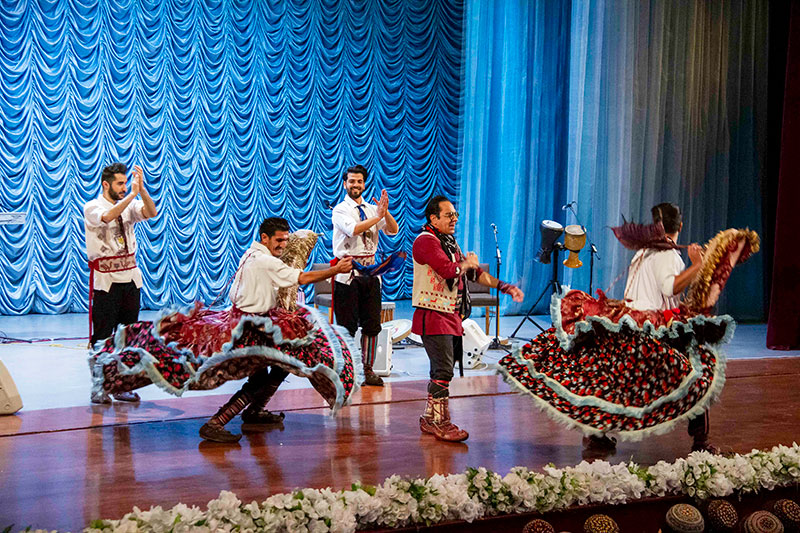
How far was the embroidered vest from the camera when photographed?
13.4ft

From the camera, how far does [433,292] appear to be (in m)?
4.09

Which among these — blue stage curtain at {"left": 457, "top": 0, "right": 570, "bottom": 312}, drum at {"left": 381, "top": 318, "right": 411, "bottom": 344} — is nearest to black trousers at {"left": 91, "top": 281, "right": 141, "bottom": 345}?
drum at {"left": 381, "top": 318, "right": 411, "bottom": 344}

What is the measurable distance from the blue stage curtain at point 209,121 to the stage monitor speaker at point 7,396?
4007mm

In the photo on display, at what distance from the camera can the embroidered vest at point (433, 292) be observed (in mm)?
4082

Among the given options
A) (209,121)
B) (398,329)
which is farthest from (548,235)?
(209,121)

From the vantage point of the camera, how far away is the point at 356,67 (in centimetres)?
1038

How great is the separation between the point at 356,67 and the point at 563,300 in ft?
23.4

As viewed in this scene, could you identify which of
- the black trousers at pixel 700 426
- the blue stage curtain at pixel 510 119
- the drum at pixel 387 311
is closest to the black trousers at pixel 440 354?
the black trousers at pixel 700 426

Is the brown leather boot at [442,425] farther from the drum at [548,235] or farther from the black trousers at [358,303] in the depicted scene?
the drum at [548,235]

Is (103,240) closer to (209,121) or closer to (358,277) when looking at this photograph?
(358,277)

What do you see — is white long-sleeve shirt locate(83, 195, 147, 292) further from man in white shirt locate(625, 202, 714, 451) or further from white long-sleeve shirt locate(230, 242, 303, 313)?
man in white shirt locate(625, 202, 714, 451)

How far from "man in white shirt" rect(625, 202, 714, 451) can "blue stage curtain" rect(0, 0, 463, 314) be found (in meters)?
5.81

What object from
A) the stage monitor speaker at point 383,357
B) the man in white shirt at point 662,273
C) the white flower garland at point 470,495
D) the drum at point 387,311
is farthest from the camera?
the drum at point 387,311

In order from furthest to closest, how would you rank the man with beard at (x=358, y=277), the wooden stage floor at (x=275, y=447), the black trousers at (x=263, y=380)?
the man with beard at (x=358, y=277), the black trousers at (x=263, y=380), the wooden stage floor at (x=275, y=447)
